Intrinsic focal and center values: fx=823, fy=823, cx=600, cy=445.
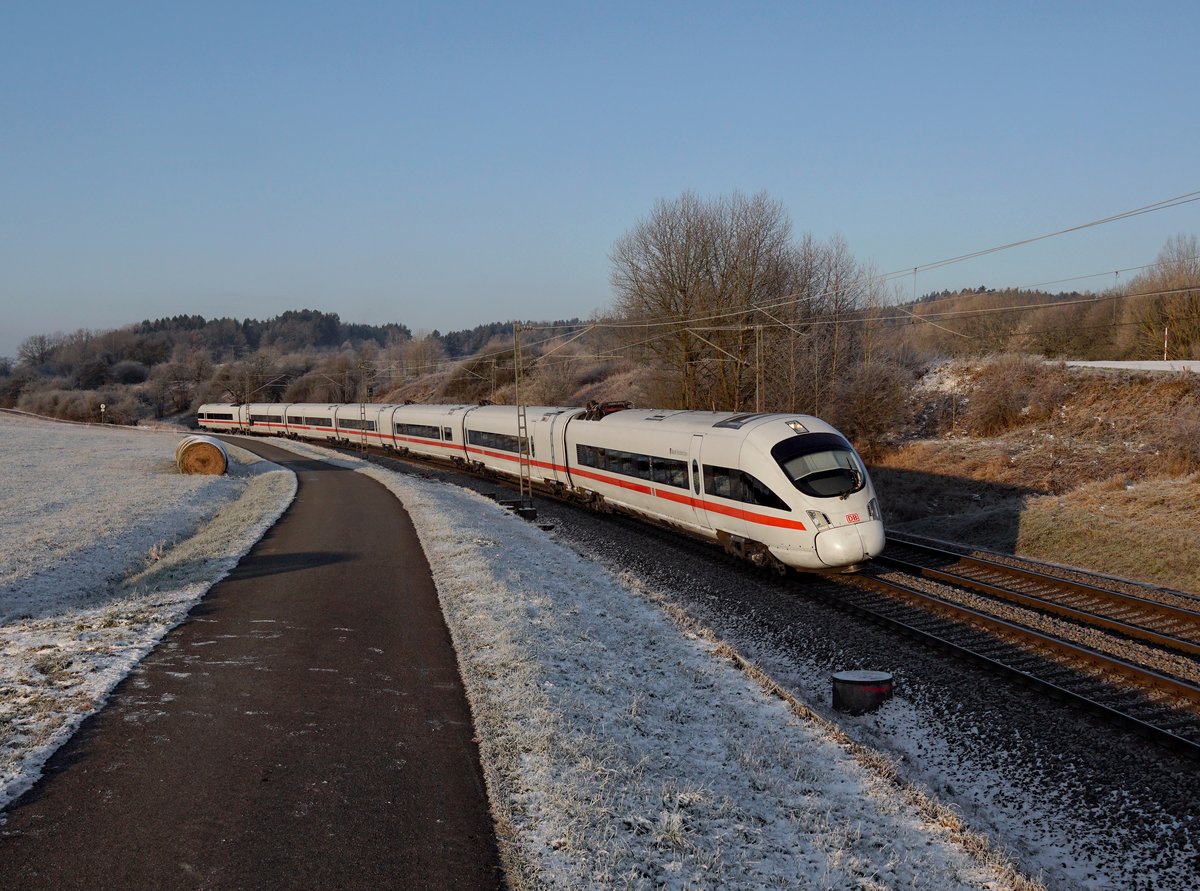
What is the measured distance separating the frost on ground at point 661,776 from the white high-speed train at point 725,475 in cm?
400

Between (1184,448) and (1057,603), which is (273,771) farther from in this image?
(1184,448)

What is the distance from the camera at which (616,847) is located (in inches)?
255

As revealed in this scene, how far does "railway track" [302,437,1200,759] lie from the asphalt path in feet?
25.0

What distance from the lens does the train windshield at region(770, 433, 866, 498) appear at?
1631cm

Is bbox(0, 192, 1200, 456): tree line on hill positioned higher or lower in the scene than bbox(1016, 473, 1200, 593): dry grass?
higher

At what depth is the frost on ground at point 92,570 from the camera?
30.4 ft

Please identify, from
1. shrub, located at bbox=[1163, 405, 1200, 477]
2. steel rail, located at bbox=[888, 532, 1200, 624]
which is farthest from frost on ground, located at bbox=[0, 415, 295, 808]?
shrub, located at bbox=[1163, 405, 1200, 477]

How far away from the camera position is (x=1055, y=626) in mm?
13656

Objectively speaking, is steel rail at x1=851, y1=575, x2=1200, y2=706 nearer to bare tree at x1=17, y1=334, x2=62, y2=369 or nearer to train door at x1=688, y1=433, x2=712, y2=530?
train door at x1=688, y1=433, x2=712, y2=530

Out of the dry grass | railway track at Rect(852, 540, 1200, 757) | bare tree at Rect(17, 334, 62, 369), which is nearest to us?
railway track at Rect(852, 540, 1200, 757)

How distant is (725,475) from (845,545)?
135 inches

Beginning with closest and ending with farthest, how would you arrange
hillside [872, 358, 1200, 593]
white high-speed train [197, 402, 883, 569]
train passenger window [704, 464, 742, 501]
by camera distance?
white high-speed train [197, 402, 883, 569], train passenger window [704, 464, 742, 501], hillside [872, 358, 1200, 593]

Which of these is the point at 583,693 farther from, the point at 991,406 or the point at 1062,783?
the point at 991,406

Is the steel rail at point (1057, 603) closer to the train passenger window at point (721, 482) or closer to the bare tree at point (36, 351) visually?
the train passenger window at point (721, 482)
